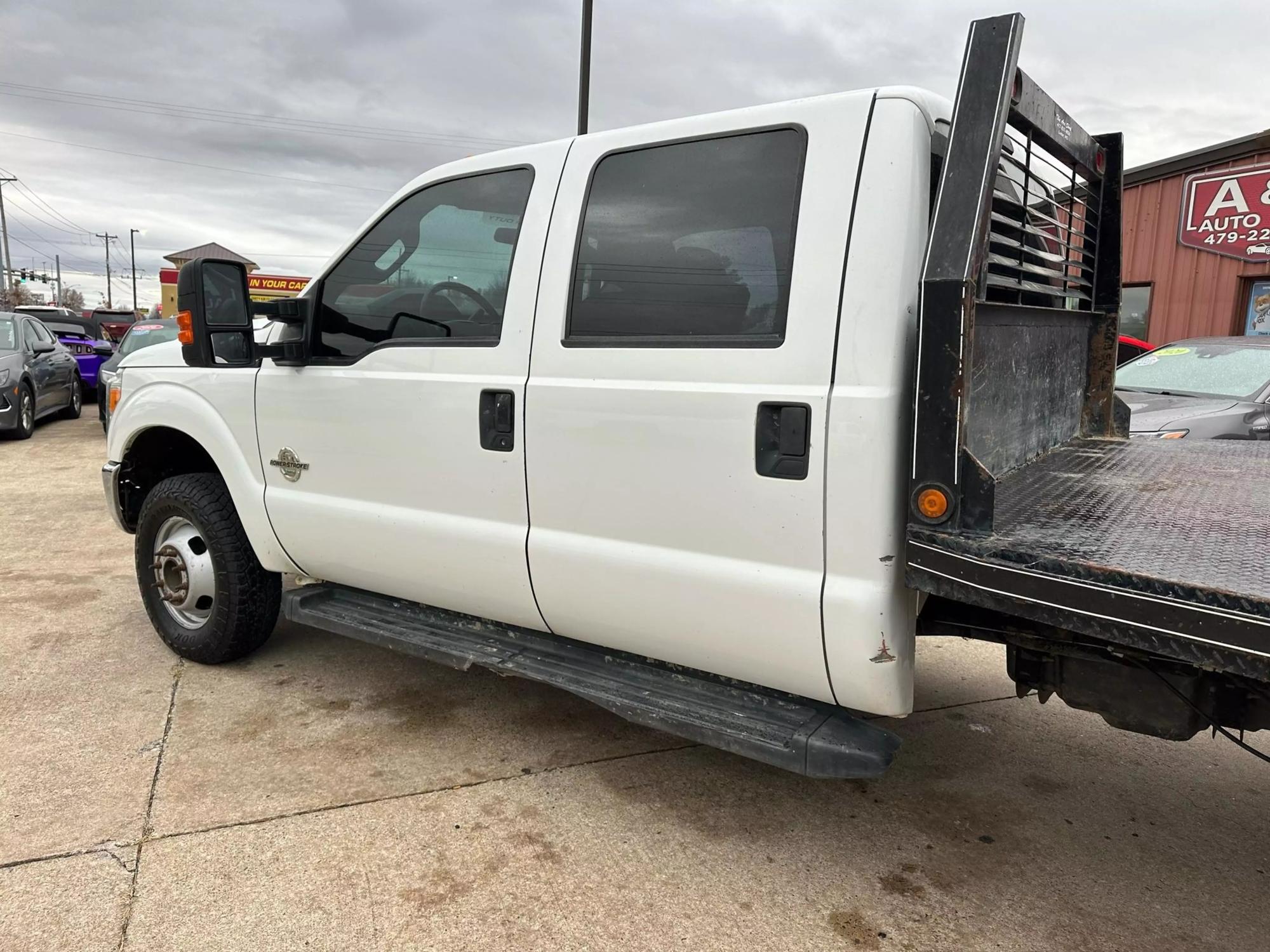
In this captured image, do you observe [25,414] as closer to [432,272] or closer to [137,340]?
[137,340]

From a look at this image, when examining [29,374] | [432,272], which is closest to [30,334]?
[29,374]

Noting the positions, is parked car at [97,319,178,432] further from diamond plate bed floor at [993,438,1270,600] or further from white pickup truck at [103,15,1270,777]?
diamond plate bed floor at [993,438,1270,600]

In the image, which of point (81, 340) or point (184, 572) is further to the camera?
point (81, 340)

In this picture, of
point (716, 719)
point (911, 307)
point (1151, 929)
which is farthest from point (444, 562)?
point (1151, 929)

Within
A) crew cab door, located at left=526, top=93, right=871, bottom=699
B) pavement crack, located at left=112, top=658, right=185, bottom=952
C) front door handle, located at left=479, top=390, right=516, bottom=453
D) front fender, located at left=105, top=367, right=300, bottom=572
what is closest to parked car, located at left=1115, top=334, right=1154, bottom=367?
crew cab door, located at left=526, top=93, right=871, bottom=699

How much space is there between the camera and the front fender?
3748 millimetres

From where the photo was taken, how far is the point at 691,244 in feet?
8.84

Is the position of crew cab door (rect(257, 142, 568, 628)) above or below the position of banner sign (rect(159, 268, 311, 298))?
below

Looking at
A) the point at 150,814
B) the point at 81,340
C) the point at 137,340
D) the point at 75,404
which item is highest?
the point at 137,340

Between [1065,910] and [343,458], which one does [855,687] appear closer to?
[1065,910]

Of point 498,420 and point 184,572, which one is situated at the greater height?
point 498,420

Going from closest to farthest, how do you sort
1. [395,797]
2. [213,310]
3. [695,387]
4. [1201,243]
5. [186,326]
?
[695,387], [395,797], [213,310], [186,326], [1201,243]

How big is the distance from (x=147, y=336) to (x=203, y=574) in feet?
30.5

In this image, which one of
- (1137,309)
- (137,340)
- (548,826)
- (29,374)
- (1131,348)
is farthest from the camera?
(1137,309)
